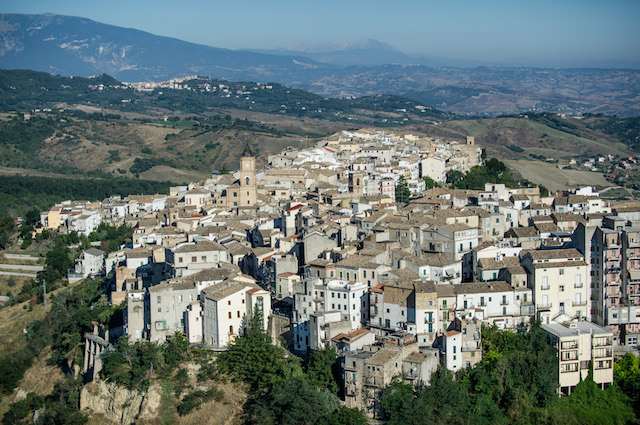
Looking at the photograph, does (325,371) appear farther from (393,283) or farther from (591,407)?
(591,407)

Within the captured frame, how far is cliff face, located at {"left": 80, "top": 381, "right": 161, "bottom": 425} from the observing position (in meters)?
24.8

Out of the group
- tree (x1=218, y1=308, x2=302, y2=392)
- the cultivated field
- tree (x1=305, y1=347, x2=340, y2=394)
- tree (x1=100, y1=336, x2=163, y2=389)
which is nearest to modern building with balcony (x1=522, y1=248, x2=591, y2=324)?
tree (x1=305, y1=347, x2=340, y2=394)

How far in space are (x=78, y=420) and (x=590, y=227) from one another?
14588 millimetres

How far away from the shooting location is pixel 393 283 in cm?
2452

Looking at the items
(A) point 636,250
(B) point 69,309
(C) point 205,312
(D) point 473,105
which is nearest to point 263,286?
(C) point 205,312

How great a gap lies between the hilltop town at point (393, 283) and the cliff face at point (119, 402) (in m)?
1.04

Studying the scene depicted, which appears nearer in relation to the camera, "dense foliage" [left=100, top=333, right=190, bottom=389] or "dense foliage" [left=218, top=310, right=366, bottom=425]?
"dense foliage" [left=218, top=310, right=366, bottom=425]

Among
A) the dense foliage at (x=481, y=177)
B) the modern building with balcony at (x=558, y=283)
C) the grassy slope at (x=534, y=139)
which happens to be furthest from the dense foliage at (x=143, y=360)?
the grassy slope at (x=534, y=139)

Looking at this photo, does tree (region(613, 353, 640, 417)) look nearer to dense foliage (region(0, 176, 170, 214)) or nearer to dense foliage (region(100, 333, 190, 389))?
dense foliage (region(100, 333, 190, 389))

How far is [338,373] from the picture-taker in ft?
74.8

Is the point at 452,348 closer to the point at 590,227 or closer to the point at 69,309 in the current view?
the point at 590,227

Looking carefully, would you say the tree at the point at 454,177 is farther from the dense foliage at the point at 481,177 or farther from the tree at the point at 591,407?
the tree at the point at 591,407

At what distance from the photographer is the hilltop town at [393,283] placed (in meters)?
23.2

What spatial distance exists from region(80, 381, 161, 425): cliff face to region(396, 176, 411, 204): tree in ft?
51.7
